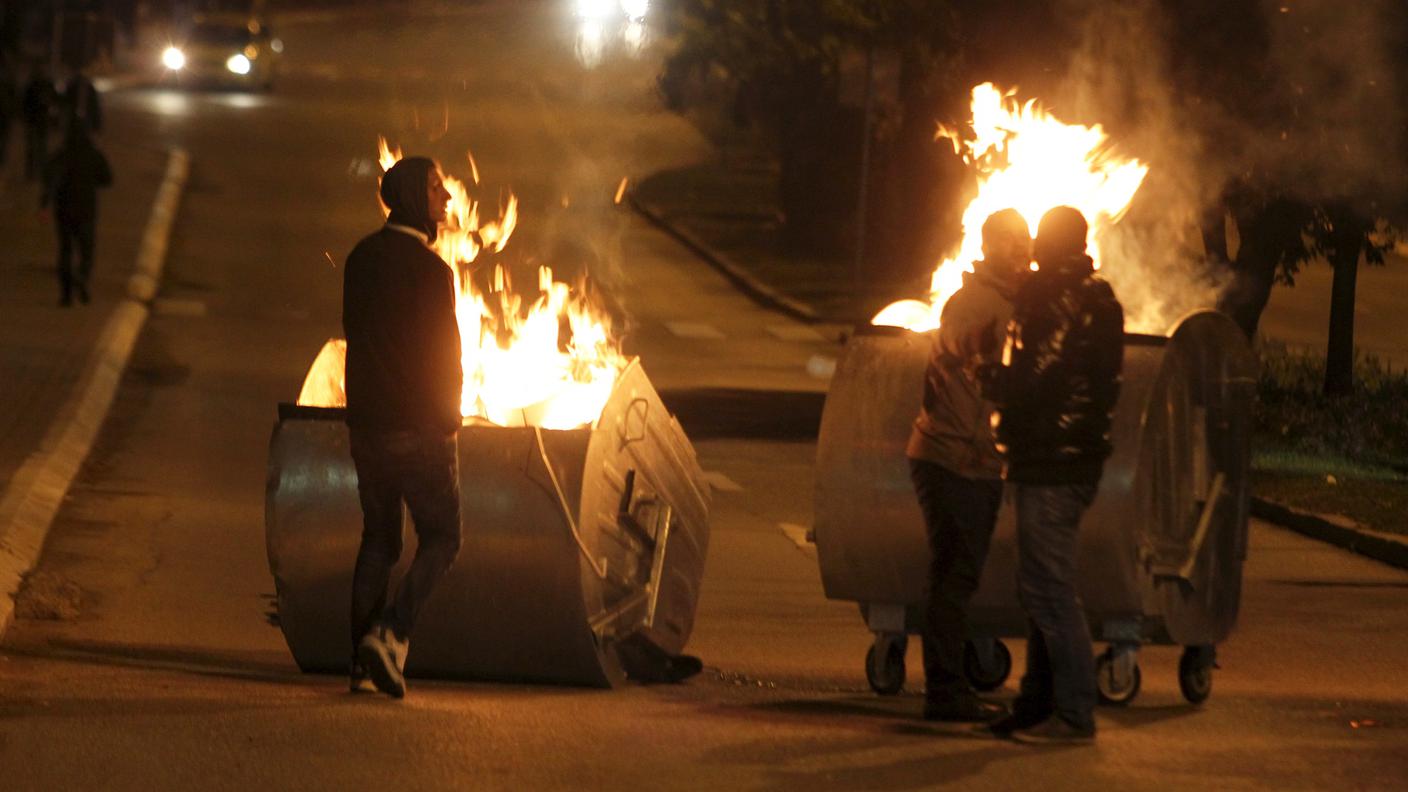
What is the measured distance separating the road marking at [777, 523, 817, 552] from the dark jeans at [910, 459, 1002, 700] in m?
4.68

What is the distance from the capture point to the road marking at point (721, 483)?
1552 cm

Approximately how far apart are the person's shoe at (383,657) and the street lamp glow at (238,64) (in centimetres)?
4872

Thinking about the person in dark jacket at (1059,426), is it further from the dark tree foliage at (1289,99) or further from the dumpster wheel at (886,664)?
the dark tree foliage at (1289,99)

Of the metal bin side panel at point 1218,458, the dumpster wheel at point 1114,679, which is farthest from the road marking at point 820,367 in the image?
the dumpster wheel at point 1114,679

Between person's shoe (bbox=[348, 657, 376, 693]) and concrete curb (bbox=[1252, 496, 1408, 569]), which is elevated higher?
person's shoe (bbox=[348, 657, 376, 693])

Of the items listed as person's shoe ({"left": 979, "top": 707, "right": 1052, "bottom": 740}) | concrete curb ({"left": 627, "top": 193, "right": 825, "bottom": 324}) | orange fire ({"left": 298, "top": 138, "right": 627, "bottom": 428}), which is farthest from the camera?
concrete curb ({"left": 627, "top": 193, "right": 825, "bottom": 324})

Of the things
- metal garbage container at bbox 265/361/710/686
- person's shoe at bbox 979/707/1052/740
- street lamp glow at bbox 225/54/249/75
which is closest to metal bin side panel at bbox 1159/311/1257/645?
person's shoe at bbox 979/707/1052/740

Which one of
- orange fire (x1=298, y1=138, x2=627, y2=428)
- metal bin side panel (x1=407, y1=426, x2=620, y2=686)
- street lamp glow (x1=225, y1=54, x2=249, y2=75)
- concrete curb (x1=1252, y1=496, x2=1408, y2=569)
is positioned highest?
street lamp glow (x1=225, y1=54, x2=249, y2=75)

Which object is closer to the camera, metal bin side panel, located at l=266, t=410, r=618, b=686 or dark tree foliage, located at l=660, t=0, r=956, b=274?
metal bin side panel, located at l=266, t=410, r=618, b=686

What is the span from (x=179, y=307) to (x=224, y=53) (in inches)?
1217

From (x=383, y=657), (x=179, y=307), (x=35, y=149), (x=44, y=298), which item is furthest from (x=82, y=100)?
(x=383, y=657)

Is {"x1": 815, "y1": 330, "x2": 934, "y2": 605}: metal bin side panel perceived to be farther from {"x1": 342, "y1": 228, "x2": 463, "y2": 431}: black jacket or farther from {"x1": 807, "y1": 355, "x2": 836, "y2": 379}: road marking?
{"x1": 807, "y1": 355, "x2": 836, "y2": 379}: road marking

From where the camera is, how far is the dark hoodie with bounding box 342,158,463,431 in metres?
8.13

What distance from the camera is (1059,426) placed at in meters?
7.88
